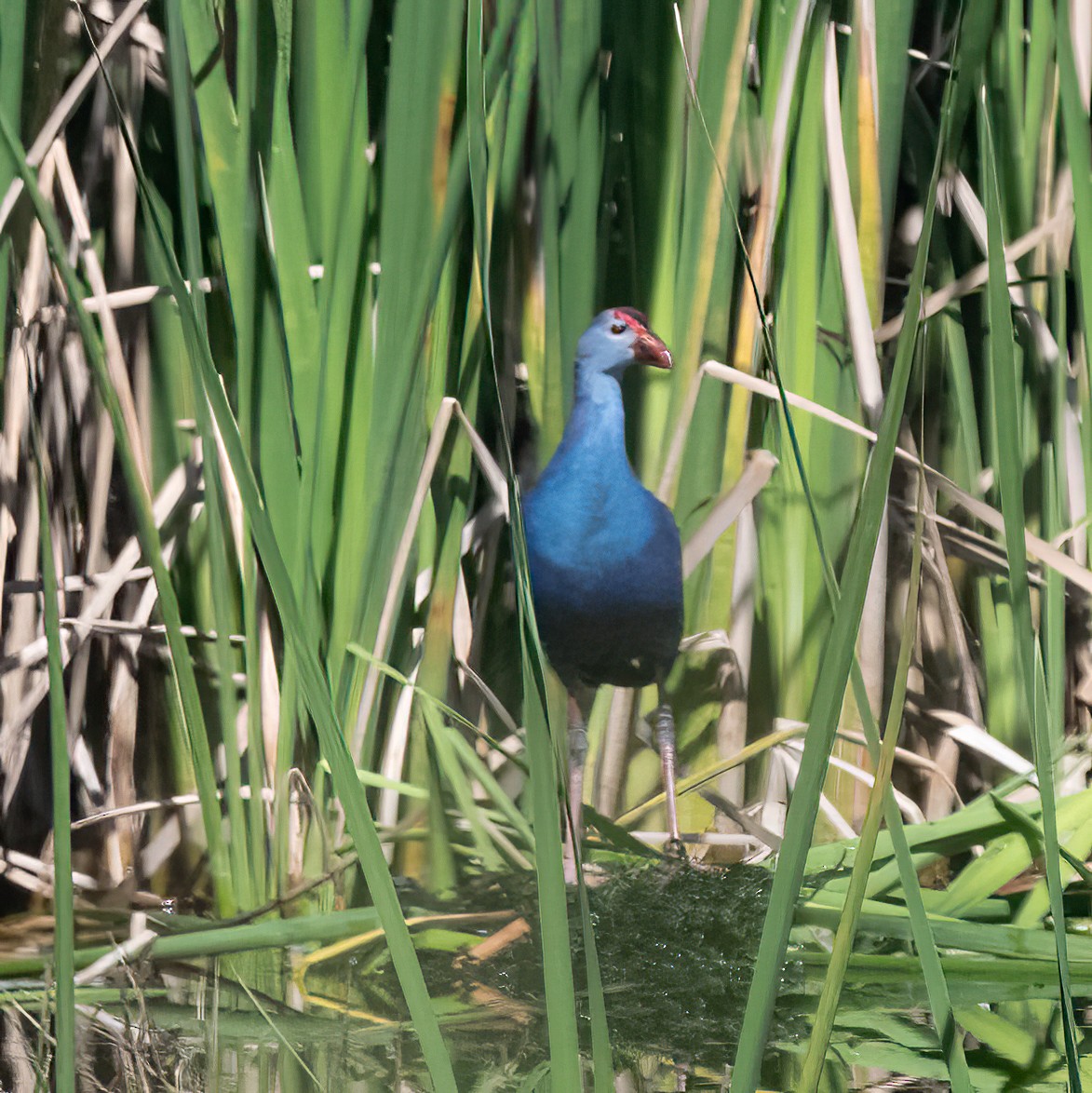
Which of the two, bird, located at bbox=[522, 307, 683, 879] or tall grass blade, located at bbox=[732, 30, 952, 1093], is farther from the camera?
bird, located at bbox=[522, 307, 683, 879]

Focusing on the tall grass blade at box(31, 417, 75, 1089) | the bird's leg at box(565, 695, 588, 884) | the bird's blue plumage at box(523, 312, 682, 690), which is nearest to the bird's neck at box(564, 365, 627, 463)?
the bird's blue plumage at box(523, 312, 682, 690)

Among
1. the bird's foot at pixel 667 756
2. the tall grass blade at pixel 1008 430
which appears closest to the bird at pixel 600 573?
the bird's foot at pixel 667 756

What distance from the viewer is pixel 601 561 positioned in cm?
53

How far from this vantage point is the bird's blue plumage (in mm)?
492

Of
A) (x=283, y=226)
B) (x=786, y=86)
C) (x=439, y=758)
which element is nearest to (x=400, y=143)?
(x=283, y=226)

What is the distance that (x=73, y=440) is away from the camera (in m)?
0.55

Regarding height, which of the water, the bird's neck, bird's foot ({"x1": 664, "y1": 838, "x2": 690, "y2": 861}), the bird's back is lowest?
the water

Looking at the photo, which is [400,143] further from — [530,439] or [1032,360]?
[1032,360]

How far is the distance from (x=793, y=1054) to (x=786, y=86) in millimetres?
435

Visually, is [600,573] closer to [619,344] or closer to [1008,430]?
[619,344]

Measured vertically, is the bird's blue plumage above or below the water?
above

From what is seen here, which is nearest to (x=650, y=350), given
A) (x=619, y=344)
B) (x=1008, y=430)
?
(x=619, y=344)

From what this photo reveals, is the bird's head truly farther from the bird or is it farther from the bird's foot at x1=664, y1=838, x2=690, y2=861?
the bird's foot at x1=664, y1=838, x2=690, y2=861

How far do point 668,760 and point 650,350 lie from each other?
0.65 ft
